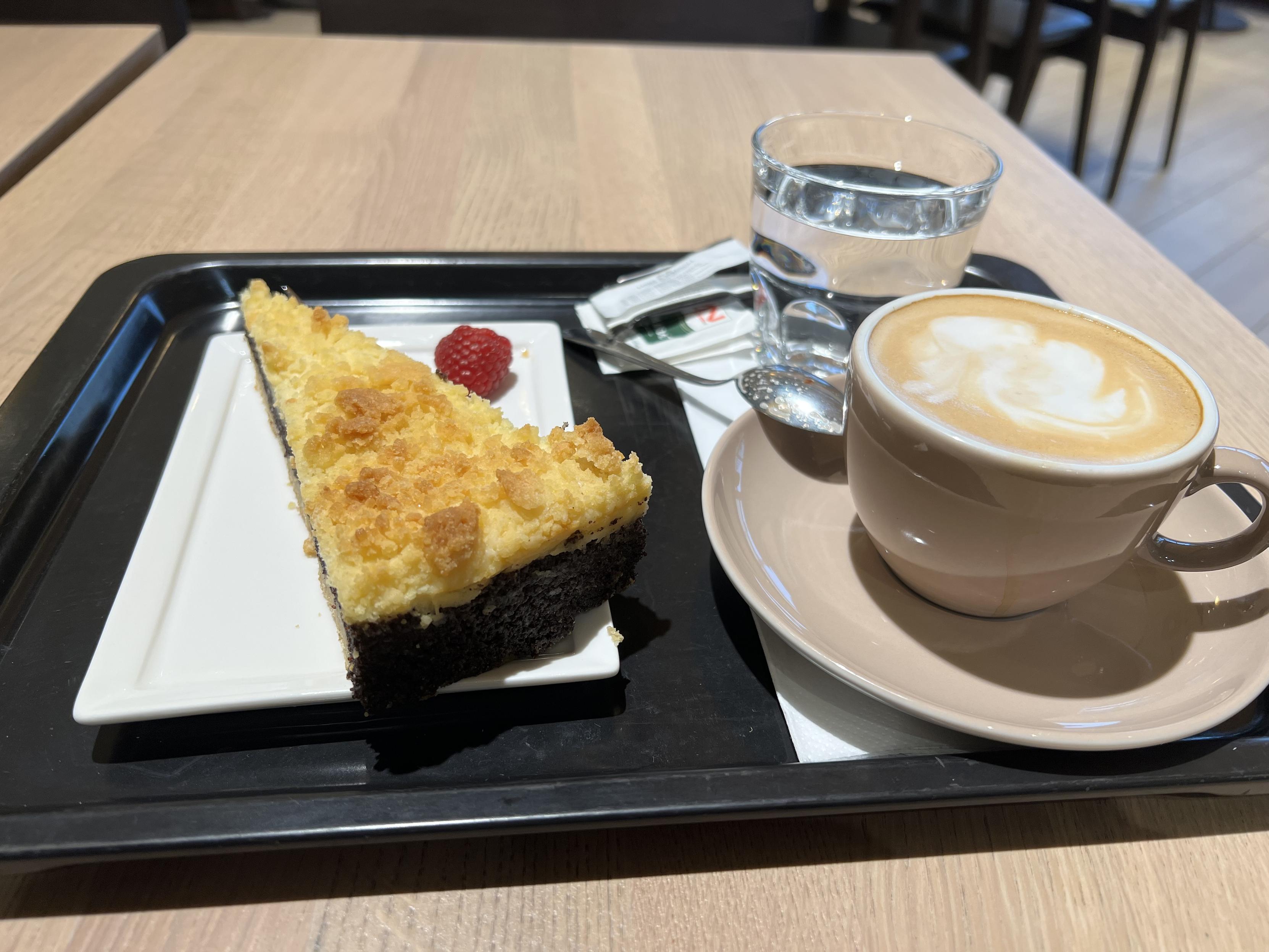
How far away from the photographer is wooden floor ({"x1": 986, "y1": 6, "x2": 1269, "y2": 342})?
3.04 metres

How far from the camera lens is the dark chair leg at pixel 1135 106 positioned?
3.19 m

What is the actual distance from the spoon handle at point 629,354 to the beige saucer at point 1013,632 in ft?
0.64

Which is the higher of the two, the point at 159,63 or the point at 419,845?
the point at 159,63

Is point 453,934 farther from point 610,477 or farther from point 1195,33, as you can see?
point 1195,33

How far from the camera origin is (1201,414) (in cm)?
58

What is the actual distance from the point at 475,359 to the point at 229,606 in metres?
0.35

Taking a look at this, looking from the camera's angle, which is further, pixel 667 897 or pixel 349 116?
pixel 349 116

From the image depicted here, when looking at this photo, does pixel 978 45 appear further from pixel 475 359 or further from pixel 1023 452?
pixel 1023 452

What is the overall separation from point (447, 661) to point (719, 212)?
0.94 m

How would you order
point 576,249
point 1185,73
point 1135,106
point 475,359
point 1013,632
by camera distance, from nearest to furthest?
point 1013,632
point 475,359
point 576,249
point 1135,106
point 1185,73

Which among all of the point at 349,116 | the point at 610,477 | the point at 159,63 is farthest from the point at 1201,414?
the point at 159,63

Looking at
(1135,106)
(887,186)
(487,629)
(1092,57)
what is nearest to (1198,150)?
(1135,106)

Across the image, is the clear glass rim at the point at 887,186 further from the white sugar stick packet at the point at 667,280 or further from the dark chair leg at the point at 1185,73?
the dark chair leg at the point at 1185,73

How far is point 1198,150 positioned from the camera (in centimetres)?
388
